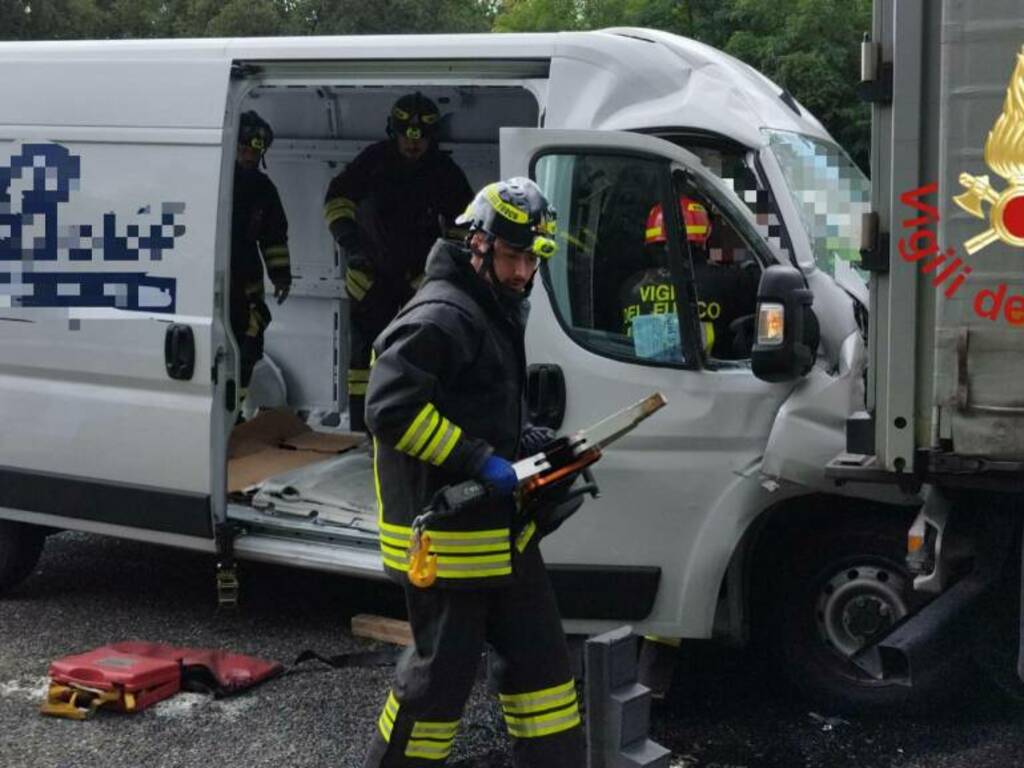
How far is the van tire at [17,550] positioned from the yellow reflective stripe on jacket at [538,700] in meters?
3.44

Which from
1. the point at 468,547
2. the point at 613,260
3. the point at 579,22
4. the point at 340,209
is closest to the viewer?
the point at 468,547

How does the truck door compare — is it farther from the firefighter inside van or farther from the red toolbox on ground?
the red toolbox on ground

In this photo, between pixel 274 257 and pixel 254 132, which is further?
pixel 274 257

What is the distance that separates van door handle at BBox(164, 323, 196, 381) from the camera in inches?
229

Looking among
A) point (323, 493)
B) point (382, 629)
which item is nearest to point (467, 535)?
point (382, 629)

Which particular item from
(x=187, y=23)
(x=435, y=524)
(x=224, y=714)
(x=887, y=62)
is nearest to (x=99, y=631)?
(x=224, y=714)

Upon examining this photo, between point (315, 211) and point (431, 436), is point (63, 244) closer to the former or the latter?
point (315, 211)

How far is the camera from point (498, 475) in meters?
3.75

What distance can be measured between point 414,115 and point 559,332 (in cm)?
235

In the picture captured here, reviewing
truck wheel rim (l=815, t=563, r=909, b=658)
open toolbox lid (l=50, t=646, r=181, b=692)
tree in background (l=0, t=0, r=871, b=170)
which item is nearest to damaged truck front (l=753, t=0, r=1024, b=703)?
truck wheel rim (l=815, t=563, r=909, b=658)

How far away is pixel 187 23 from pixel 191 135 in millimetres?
23708

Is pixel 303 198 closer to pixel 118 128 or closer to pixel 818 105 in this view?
pixel 118 128

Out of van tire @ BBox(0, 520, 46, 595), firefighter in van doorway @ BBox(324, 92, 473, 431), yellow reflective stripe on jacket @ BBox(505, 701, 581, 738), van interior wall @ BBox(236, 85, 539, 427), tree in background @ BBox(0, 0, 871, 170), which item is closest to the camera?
yellow reflective stripe on jacket @ BBox(505, 701, 581, 738)

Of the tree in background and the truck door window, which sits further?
the tree in background
